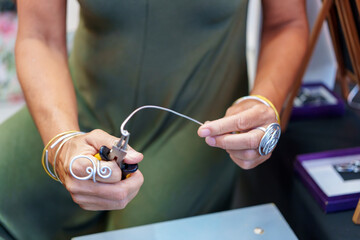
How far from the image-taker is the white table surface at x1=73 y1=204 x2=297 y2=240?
68 cm

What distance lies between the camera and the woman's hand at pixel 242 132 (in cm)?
66

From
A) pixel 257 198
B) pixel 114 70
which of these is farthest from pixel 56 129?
pixel 257 198

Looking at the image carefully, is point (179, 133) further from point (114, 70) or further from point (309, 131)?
point (309, 131)

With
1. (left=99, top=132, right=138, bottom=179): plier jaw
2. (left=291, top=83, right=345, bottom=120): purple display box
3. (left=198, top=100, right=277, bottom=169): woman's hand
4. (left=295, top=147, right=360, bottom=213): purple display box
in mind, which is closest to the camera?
(left=99, top=132, right=138, bottom=179): plier jaw

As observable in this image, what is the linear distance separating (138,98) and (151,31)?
0.15 metres

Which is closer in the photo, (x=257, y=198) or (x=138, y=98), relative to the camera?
(x=138, y=98)

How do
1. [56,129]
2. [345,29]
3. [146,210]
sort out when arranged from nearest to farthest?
[56,129]
[146,210]
[345,29]

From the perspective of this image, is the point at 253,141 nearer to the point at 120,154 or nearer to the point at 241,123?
the point at 241,123

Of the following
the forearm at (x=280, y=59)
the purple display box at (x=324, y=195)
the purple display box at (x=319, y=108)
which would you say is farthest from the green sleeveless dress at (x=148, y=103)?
the purple display box at (x=319, y=108)

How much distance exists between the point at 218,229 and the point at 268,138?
18 centimetres

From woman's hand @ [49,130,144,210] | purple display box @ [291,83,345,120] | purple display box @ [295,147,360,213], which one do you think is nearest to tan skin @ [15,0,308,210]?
woman's hand @ [49,130,144,210]

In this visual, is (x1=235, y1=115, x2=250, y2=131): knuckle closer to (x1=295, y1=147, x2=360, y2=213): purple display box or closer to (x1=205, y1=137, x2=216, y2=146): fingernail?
(x1=205, y1=137, x2=216, y2=146): fingernail

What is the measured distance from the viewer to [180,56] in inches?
33.4

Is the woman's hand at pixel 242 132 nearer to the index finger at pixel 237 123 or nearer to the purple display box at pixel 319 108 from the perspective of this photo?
the index finger at pixel 237 123
